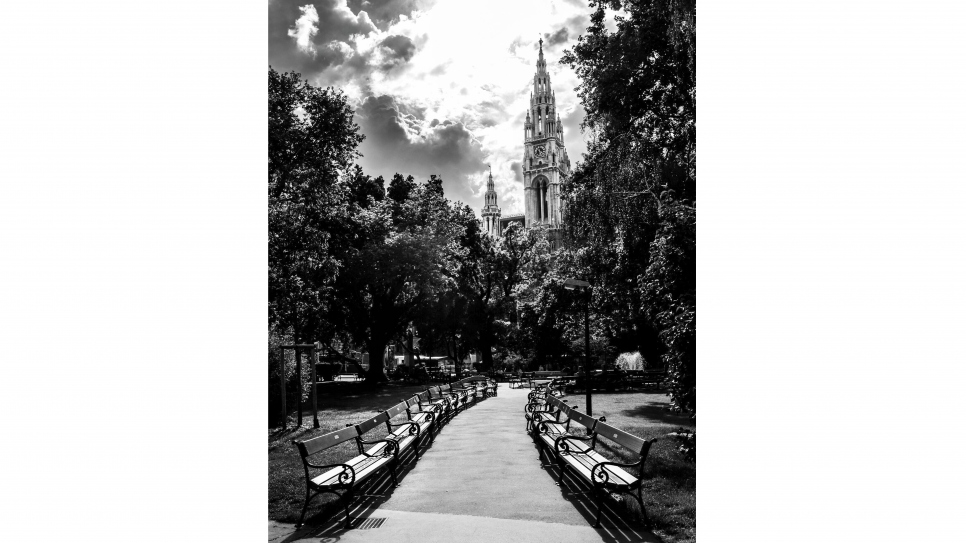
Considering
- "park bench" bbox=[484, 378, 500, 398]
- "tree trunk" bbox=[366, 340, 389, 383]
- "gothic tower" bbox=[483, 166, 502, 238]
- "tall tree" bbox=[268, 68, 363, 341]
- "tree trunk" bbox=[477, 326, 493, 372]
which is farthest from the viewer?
"gothic tower" bbox=[483, 166, 502, 238]

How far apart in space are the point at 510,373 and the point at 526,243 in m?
7.89

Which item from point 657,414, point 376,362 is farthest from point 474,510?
point 376,362

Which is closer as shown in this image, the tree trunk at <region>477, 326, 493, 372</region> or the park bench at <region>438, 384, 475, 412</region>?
the park bench at <region>438, 384, 475, 412</region>

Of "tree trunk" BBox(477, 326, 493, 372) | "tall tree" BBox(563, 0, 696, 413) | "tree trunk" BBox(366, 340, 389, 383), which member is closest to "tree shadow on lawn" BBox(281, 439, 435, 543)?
"tall tree" BBox(563, 0, 696, 413)

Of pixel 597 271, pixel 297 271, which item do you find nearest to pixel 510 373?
pixel 597 271

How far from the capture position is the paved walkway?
4754 millimetres

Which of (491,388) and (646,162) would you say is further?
(491,388)

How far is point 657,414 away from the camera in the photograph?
44.3 ft

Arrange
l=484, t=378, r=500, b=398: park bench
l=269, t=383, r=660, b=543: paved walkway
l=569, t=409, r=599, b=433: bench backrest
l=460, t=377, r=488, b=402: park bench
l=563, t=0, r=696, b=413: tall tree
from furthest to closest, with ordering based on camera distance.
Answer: l=484, t=378, r=500, b=398: park bench < l=460, t=377, r=488, b=402: park bench < l=563, t=0, r=696, b=413: tall tree < l=569, t=409, r=599, b=433: bench backrest < l=269, t=383, r=660, b=543: paved walkway

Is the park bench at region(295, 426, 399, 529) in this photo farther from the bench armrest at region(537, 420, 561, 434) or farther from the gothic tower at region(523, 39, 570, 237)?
the gothic tower at region(523, 39, 570, 237)

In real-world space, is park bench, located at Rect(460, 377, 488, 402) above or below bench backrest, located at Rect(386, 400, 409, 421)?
below

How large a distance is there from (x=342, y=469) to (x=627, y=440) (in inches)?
106

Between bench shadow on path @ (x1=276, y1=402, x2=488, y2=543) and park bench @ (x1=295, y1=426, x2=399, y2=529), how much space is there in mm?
70

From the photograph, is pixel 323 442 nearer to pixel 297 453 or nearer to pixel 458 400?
pixel 297 453
